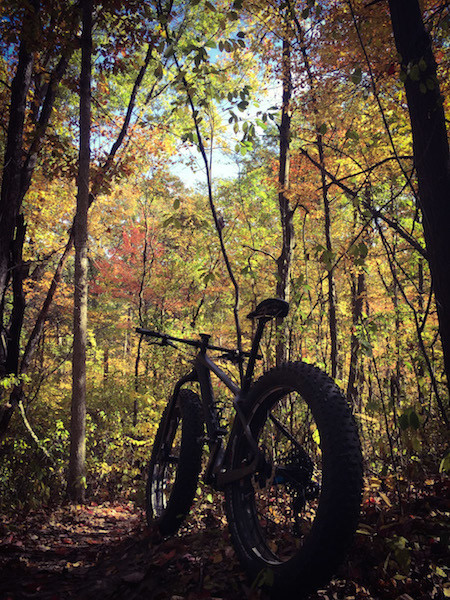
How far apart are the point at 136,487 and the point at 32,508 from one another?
2.24 m

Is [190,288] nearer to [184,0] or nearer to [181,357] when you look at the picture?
[181,357]

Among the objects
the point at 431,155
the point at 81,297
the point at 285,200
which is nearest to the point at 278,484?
the point at 431,155

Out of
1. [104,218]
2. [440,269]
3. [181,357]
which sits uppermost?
[104,218]

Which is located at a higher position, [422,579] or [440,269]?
[440,269]

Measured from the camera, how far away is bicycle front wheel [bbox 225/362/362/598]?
1732 mm

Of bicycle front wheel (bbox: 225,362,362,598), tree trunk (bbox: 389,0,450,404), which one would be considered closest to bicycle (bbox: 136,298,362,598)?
bicycle front wheel (bbox: 225,362,362,598)

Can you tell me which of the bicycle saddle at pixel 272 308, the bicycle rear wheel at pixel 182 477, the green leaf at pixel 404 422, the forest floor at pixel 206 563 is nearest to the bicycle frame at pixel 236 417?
the bicycle saddle at pixel 272 308

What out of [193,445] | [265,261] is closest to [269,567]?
[193,445]

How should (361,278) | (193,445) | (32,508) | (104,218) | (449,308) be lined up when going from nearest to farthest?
1. (449,308)
2. (193,445)
3. (32,508)
4. (104,218)
5. (361,278)

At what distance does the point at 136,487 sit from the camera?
7051mm

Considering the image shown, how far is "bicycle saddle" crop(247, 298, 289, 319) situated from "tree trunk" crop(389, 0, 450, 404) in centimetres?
121

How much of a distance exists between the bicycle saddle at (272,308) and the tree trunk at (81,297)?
3907mm

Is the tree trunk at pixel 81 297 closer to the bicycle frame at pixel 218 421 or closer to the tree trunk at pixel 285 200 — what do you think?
the bicycle frame at pixel 218 421

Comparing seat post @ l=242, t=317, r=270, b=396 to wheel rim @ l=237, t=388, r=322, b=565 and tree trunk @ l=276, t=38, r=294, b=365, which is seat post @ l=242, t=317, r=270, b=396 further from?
tree trunk @ l=276, t=38, r=294, b=365
